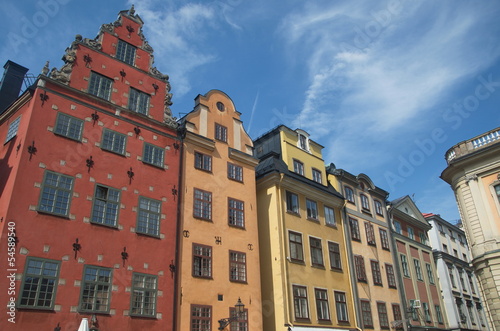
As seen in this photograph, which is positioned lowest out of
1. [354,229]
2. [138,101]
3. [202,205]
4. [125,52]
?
[202,205]

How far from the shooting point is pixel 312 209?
93.2 ft

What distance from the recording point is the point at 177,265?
1936 centimetres

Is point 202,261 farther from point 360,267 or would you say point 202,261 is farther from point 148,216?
point 360,267

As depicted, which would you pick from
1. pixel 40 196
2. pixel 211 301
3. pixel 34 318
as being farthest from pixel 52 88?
pixel 211 301

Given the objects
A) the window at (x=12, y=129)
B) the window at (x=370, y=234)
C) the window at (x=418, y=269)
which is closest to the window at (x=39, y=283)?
the window at (x=12, y=129)

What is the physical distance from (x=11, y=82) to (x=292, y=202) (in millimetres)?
17894

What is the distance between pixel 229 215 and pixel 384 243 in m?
16.9

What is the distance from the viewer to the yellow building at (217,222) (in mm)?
19703

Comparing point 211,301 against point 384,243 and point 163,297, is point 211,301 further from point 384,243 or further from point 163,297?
point 384,243

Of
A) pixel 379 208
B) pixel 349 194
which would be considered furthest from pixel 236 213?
pixel 379 208

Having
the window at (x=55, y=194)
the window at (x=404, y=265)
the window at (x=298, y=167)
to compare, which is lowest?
the window at (x=55, y=194)

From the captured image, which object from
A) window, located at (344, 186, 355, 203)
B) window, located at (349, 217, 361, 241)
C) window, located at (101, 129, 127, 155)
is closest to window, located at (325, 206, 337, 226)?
window, located at (349, 217, 361, 241)

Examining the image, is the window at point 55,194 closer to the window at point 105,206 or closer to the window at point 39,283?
the window at point 105,206

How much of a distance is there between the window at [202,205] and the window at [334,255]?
10283 millimetres
